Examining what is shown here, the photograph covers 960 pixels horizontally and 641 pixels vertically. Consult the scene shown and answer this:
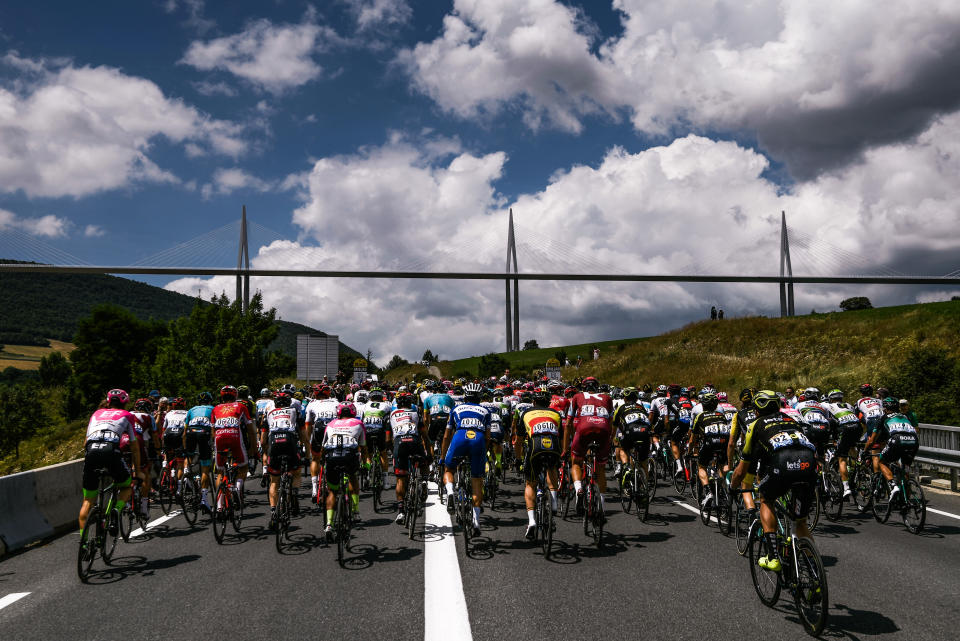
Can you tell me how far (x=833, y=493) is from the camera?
9.86 m

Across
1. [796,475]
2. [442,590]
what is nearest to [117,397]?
[442,590]

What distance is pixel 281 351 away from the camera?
44.2 metres

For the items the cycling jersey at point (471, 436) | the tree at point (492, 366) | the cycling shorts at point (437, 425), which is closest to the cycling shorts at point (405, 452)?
the cycling jersey at point (471, 436)

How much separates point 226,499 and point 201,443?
1308 millimetres

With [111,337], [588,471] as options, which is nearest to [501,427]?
[588,471]

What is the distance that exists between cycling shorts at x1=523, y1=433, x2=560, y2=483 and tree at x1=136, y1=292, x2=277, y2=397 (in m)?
33.9

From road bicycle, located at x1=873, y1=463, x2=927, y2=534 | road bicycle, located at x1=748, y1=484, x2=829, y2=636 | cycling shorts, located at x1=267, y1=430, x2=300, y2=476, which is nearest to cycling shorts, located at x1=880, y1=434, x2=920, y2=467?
road bicycle, located at x1=873, y1=463, x2=927, y2=534

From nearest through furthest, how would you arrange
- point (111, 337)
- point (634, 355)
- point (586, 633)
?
point (586, 633) → point (634, 355) → point (111, 337)

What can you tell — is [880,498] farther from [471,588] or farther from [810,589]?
[471,588]

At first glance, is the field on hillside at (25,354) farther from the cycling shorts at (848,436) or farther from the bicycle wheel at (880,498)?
the bicycle wheel at (880,498)

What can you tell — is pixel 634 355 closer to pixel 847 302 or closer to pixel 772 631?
pixel 772 631

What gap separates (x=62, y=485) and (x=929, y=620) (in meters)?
10.9

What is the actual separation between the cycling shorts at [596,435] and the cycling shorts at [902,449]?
12.6 feet

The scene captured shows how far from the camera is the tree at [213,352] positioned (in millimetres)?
38969
